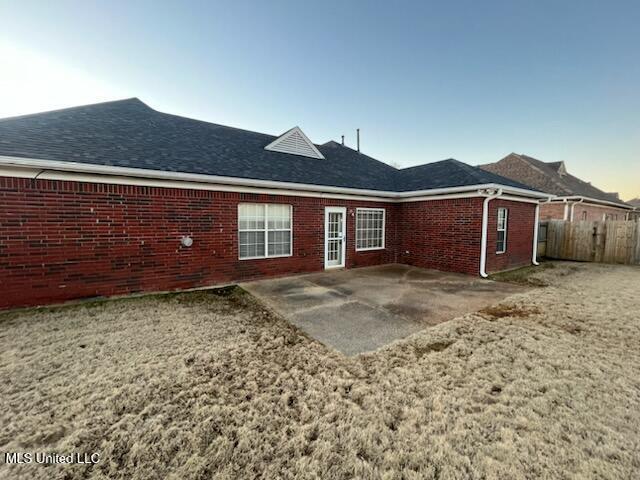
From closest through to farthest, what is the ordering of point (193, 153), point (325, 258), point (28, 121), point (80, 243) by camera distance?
point (80, 243), point (28, 121), point (193, 153), point (325, 258)

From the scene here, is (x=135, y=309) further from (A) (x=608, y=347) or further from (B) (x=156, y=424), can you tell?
(A) (x=608, y=347)

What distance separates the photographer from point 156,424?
2174mm

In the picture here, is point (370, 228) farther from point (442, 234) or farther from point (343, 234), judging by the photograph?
point (442, 234)

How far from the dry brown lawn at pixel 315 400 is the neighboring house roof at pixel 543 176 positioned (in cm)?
1636

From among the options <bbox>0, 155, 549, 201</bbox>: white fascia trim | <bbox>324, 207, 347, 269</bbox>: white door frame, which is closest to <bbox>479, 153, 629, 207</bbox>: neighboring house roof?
<bbox>0, 155, 549, 201</bbox>: white fascia trim

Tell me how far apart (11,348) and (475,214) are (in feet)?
35.8

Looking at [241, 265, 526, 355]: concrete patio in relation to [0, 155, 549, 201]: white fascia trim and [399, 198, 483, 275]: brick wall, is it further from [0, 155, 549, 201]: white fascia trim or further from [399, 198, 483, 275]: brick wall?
Answer: [0, 155, 549, 201]: white fascia trim

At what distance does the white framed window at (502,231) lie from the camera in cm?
919

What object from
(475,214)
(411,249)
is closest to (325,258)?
(411,249)

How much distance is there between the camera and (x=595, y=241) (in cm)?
1173

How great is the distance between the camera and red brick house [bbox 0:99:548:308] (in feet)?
17.0

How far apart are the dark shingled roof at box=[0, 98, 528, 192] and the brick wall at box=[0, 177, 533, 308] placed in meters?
0.65

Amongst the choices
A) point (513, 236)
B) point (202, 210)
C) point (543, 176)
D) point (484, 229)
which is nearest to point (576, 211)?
point (543, 176)

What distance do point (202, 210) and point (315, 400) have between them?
5841mm
